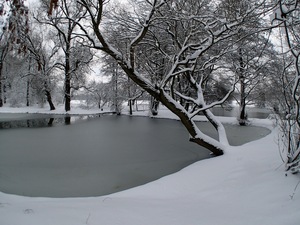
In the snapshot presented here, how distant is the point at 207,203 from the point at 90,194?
2036 millimetres

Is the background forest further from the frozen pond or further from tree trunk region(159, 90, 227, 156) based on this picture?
the frozen pond

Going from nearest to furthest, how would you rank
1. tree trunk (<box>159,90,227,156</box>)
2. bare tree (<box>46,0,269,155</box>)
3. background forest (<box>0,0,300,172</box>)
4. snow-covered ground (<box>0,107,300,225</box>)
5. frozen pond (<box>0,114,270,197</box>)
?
snow-covered ground (<box>0,107,300,225</box>) < background forest (<box>0,0,300,172</box>) < frozen pond (<box>0,114,270,197</box>) < bare tree (<box>46,0,269,155</box>) < tree trunk (<box>159,90,227,156</box>)

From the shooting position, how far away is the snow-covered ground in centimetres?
202

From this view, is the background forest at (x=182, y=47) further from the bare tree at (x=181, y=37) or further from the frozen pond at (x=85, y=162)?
the frozen pond at (x=85, y=162)

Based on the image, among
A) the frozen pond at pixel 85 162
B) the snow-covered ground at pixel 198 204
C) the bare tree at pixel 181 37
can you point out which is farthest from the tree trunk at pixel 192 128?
the snow-covered ground at pixel 198 204

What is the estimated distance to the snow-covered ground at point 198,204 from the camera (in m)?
2.02

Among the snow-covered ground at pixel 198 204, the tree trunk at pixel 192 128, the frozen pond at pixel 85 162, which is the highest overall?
the tree trunk at pixel 192 128

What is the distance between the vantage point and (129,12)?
644 cm

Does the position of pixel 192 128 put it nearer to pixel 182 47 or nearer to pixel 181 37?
pixel 182 47

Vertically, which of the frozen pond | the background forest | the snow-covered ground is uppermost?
the background forest

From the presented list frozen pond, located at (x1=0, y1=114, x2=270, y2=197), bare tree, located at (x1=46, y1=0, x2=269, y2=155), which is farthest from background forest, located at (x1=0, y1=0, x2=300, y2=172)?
frozen pond, located at (x1=0, y1=114, x2=270, y2=197)

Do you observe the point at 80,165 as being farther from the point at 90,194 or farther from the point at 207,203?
the point at 207,203

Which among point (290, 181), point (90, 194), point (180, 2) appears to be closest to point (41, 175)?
point (90, 194)

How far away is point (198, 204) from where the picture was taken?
276 cm
